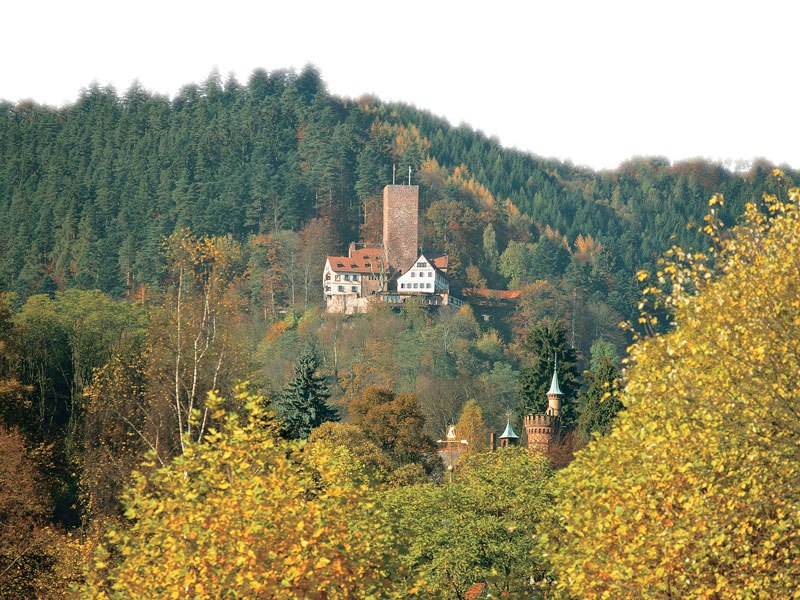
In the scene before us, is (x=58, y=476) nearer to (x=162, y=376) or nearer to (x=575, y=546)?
(x=162, y=376)

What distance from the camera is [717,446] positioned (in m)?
26.0

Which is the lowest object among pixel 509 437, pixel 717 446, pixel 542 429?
pixel 509 437

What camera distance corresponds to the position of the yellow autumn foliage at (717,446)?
1005 inches

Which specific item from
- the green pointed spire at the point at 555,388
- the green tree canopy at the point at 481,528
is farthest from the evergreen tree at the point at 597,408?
the green tree canopy at the point at 481,528

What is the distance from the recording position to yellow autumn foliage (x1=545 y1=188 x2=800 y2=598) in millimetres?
25531

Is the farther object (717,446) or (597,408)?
(597,408)

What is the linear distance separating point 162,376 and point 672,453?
1384 inches

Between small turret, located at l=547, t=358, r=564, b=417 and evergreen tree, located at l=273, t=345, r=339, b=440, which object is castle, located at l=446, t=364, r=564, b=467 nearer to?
small turret, located at l=547, t=358, r=564, b=417

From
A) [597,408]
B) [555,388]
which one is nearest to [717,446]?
[597,408]

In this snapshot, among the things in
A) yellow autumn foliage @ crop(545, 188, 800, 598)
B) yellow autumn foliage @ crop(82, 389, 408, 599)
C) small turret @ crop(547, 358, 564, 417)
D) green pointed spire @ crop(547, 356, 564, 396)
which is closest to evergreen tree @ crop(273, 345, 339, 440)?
small turret @ crop(547, 358, 564, 417)

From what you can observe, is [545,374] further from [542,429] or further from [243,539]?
[243,539]

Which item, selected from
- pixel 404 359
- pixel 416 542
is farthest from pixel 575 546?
pixel 404 359

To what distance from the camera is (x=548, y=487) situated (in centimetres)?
5491

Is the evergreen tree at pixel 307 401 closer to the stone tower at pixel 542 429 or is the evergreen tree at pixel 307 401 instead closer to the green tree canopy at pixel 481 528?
the stone tower at pixel 542 429
